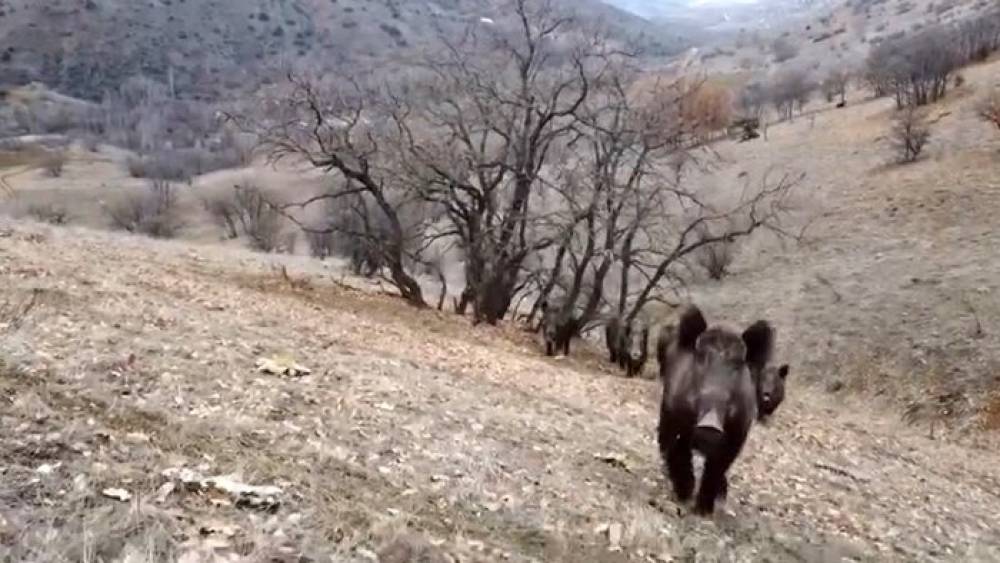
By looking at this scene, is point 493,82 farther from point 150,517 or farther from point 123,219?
point 123,219

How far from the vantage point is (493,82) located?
68.4 feet

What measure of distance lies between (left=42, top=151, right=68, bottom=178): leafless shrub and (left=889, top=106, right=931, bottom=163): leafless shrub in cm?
5876

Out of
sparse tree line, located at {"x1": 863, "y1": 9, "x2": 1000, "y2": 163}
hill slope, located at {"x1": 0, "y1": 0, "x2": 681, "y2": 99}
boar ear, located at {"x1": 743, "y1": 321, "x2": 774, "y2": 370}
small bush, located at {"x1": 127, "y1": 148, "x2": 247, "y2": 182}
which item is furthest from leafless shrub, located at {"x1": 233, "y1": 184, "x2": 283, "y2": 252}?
hill slope, located at {"x1": 0, "y1": 0, "x2": 681, "y2": 99}

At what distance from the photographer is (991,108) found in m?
39.1

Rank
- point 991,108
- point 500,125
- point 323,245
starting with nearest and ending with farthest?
point 500,125 < point 991,108 < point 323,245

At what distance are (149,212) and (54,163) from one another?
1994cm

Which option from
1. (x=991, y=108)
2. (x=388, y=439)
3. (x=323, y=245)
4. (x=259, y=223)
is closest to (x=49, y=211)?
(x=259, y=223)

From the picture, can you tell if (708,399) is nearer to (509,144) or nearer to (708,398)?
(708,398)

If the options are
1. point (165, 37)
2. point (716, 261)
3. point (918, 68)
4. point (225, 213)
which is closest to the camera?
point (716, 261)

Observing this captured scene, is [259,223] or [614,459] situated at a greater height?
[614,459]

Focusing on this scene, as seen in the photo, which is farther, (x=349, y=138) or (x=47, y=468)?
(x=349, y=138)

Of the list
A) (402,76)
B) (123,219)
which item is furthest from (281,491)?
(123,219)

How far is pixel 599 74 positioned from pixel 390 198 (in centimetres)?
→ 918

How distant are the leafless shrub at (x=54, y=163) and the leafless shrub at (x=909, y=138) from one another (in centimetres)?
5876
